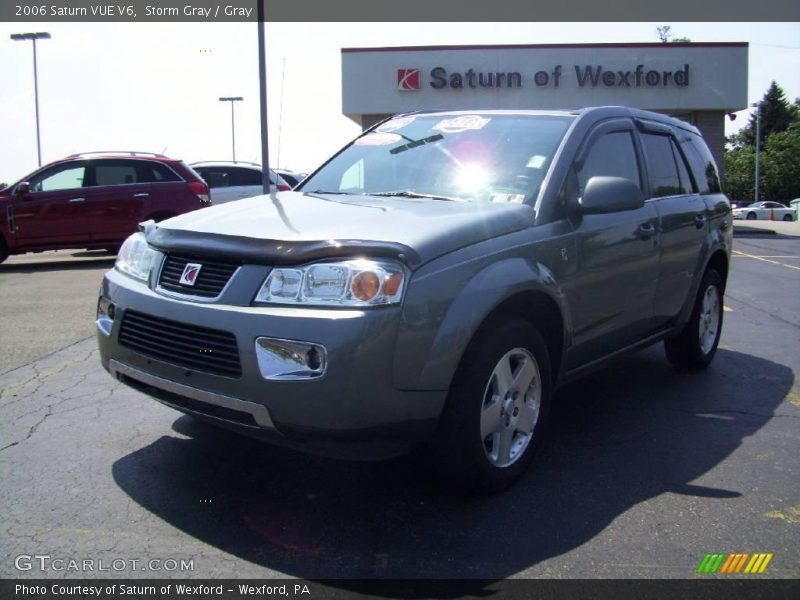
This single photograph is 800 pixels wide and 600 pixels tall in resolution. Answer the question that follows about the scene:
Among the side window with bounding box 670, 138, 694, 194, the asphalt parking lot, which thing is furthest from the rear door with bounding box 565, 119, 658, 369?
the side window with bounding box 670, 138, 694, 194

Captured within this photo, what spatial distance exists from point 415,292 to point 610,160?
7.13 ft

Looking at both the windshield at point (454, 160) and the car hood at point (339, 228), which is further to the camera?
the windshield at point (454, 160)

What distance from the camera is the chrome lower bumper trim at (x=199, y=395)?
2.96m

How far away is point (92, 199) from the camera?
12.4m

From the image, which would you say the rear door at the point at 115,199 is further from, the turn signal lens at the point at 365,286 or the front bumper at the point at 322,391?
the turn signal lens at the point at 365,286

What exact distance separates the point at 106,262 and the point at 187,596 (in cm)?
1125

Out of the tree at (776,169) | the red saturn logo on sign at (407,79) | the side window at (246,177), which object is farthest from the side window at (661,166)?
the tree at (776,169)

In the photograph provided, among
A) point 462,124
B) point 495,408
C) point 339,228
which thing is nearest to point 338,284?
point 339,228

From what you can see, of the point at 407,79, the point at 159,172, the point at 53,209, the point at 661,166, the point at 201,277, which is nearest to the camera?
the point at 201,277

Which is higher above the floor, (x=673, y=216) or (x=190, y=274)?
(x=673, y=216)

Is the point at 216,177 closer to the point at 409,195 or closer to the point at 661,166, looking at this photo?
the point at 661,166

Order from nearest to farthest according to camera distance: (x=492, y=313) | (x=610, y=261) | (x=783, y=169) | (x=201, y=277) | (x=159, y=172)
Answer: (x=201, y=277) → (x=492, y=313) → (x=610, y=261) → (x=159, y=172) → (x=783, y=169)

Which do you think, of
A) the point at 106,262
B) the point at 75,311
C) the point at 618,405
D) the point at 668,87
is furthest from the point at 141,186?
the point at 668,87

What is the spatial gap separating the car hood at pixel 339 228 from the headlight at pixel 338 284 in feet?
0.17
